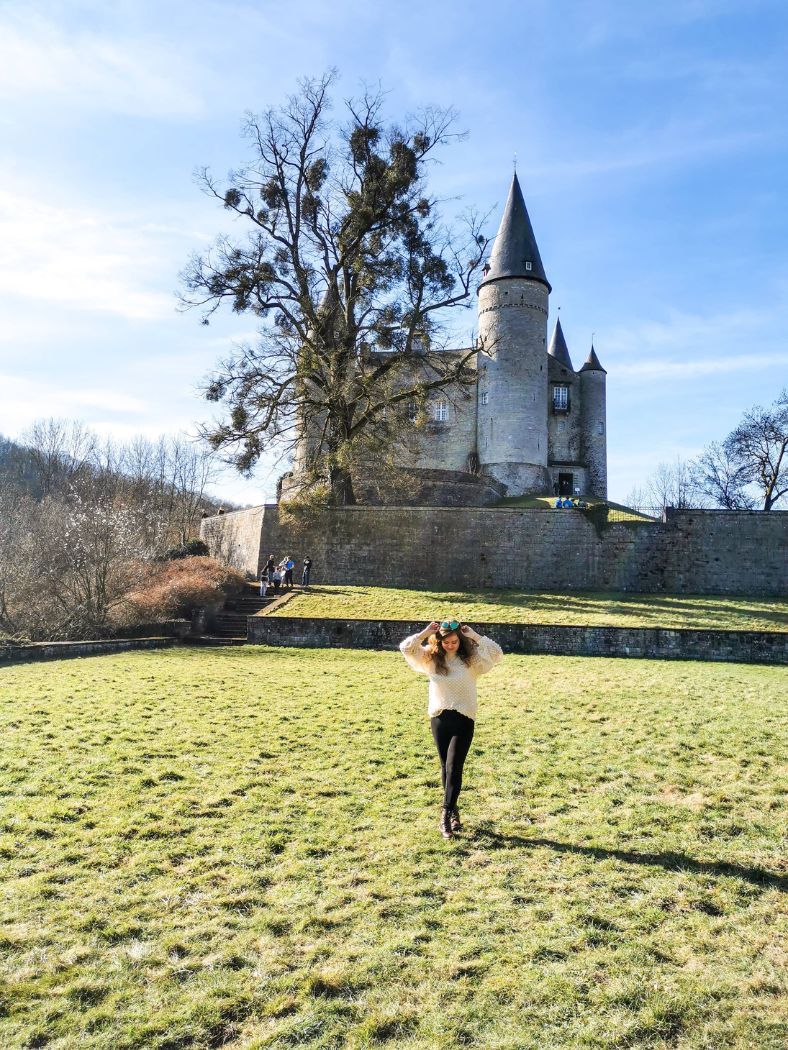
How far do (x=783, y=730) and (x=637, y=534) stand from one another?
17.3m

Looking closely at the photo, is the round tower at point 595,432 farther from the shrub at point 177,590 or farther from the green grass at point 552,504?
the shrub at point 177,590

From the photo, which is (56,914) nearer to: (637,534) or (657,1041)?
(657,1041)

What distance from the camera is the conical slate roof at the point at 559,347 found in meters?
45.6

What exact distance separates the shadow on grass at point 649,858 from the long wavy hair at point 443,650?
117 centimetres

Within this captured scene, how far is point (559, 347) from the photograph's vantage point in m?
45.9

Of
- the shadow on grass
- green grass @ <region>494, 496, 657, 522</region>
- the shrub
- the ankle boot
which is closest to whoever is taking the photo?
the shadow on grass

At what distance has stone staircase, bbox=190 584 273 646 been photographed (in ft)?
62.4

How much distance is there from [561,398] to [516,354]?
5507 mm

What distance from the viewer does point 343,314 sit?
1082 inches

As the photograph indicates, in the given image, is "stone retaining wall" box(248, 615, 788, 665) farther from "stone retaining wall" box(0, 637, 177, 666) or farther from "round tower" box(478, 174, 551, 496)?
"round tower" box(478, 174, 551, 496)

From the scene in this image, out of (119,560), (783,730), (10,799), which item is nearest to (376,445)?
(119,560)

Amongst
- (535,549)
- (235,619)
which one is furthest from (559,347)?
(235,619)

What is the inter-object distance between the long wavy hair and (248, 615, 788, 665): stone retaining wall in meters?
11.6

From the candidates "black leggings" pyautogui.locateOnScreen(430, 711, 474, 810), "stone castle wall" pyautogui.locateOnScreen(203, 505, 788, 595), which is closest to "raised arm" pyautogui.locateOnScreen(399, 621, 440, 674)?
"black leggings" pyautogui.locateOnScreen(430, 711, 474, 810)
